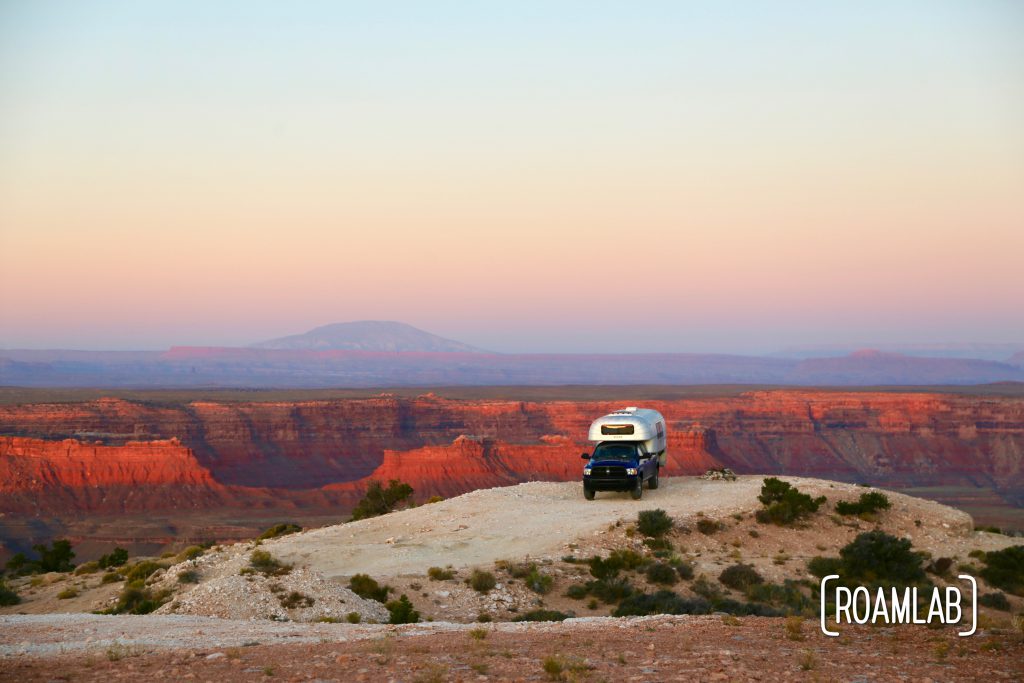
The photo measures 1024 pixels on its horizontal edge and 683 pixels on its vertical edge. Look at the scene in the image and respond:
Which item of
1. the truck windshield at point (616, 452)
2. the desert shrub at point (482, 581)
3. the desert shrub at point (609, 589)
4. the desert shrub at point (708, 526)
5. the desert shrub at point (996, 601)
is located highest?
the truck windshield at point (616, 452)

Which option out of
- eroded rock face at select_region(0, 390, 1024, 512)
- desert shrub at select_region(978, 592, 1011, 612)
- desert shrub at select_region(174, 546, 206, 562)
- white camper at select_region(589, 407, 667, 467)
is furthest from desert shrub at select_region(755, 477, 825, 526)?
eroded rock face at select_region(0, 390, 1024, 512)

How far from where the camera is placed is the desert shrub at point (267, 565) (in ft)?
72.3

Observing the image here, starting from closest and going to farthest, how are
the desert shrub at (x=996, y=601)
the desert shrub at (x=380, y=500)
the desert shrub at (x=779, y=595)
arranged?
the desert shrub at (x=779, y=595) → the desert shrub at (x=996, y=601) → the desert shrub at (x=380, y=500)

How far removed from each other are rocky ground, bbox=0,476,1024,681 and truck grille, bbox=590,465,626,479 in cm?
79

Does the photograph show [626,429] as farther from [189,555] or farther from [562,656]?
[562,656]

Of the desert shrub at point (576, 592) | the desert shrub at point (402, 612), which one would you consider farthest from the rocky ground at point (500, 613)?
the desert shrub at point (402, 612)

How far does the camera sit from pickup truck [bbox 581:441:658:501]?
99.5 ft

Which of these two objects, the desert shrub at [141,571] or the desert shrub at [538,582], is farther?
the desert shrub at [141,571]

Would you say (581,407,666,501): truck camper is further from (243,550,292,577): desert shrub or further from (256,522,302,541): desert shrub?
(243,550,292,577): desert shrub

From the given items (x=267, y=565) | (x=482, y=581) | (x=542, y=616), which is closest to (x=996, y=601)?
(x=542, y=616)

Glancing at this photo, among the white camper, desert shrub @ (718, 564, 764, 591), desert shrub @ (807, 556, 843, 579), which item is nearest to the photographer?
desert shrub @ (718, 564, 764, 591)

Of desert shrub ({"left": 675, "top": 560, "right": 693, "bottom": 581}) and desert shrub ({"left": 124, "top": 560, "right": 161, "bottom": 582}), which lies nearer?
desert shrub ({"left": 675, "top": 560, "right": 693, "bottom": 581})

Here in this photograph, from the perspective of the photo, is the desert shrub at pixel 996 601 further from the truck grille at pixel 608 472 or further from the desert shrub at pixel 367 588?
the desert shrub at pixel 367 588

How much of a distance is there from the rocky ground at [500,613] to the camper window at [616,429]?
203 centimetres
